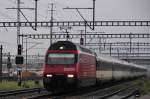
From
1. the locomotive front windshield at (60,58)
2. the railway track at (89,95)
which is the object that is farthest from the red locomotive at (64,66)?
the railway track at (89,95)

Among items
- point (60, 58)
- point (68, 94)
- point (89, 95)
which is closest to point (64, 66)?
point (60, 58)

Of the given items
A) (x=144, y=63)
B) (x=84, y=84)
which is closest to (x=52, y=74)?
(x=84, y=84)

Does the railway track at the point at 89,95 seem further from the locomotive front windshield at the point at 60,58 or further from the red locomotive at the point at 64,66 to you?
the locomotive front windshield at the point at 60,58

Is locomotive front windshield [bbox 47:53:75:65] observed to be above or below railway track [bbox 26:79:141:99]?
above

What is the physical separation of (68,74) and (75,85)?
82 cm

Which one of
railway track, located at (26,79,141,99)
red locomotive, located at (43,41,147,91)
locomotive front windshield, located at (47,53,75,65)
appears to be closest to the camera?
railway track, located at (26,79,141,99)

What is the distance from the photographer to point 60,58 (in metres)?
29.8

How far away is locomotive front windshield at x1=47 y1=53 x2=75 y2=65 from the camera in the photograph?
97.2 ft

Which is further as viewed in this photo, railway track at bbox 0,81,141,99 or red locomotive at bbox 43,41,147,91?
red locomotive at bbox 43,41,147,91

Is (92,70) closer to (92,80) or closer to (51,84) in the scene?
(92,80)

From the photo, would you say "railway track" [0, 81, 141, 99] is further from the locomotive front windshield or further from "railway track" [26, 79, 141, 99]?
the locomotive front windshield

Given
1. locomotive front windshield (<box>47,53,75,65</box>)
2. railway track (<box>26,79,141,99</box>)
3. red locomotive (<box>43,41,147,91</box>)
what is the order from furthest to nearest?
1. locomotive front windshield (<box>47,53,75,65</box>)
2. red locomotive (<box>43,41,147,91</box>)
3. railway track (<box>26,79,141,99</box>)

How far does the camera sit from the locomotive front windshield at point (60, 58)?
29625mm

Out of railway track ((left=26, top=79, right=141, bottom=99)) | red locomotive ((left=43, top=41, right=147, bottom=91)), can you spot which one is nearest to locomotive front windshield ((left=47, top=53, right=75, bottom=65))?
red locomotive ((left=43, top=41, right=147, bottom=91))
